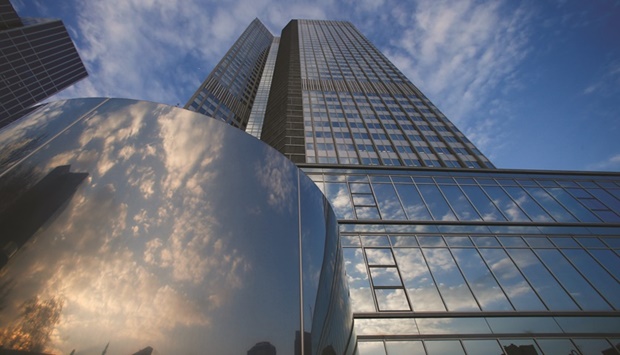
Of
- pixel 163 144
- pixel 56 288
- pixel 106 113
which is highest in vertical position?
pixel 106 113

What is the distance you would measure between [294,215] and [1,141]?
4886 millimetres

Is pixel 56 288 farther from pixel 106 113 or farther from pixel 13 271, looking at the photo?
pixel 106 113

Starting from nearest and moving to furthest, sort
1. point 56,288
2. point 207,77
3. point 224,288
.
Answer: point 56,288 < point 224,288 < point 207,77

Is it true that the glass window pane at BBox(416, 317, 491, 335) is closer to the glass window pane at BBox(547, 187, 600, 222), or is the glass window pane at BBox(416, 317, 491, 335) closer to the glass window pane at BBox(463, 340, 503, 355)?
the glass window pane at BBox(463, 340, 503, 355)

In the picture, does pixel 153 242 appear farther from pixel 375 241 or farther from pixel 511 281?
pixel 511 281

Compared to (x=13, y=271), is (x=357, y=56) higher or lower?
higher

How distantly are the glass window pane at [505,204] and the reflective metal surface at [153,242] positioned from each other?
1660 cm

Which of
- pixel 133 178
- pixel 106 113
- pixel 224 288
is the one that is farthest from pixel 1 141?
pixel 224 288

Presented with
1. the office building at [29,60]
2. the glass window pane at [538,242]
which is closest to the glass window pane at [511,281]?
the glass window pane at [538,242]

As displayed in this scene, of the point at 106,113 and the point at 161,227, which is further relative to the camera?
the point at 106,113

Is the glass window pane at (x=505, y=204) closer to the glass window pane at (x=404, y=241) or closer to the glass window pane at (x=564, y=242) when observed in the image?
the glass window pane at (x=564, y=242)

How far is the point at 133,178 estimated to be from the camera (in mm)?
4125

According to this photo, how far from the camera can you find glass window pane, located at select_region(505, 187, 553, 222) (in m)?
17.6

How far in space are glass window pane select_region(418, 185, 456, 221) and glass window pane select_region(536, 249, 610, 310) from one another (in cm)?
467
